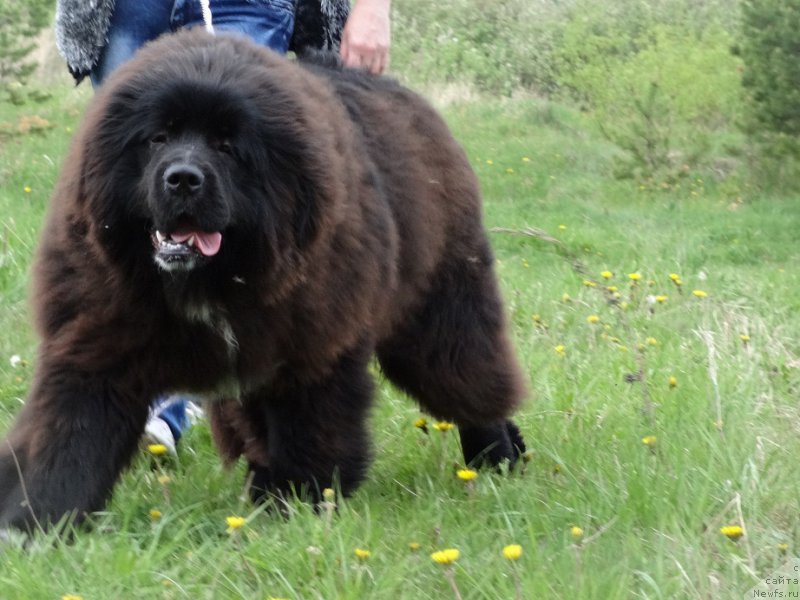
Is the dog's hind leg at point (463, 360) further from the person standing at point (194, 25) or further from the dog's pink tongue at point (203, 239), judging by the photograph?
the dog's pink tongue at point (203, 239)

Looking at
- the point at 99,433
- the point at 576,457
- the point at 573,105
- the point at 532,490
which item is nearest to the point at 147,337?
the point at 99,433

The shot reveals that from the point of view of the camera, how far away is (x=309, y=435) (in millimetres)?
3578

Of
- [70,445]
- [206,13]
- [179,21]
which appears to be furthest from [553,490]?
[179,21]

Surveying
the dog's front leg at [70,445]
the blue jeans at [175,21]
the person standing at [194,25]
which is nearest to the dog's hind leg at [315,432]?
the dog's front leg at [70,445]

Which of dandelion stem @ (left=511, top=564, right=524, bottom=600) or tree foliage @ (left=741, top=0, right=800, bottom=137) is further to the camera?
tree foliage @ (left=741, top=0, right=800, bottom=137)

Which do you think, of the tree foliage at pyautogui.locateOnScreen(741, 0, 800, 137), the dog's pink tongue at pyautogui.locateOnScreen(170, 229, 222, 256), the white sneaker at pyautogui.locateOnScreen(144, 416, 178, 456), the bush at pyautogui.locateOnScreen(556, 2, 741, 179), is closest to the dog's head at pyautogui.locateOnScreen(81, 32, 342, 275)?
the dog's pink tongue at pyautogui.locateOnScreen(170, 229, 222, 256)

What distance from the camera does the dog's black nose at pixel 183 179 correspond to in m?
3.09

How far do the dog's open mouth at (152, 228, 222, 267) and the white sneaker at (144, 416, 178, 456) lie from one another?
1.27m

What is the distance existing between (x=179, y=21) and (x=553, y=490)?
207 cm

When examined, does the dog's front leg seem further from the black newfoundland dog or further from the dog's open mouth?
the dog's open mouth

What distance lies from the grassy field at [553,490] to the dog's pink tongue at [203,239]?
72 cm

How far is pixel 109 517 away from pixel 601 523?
1355mm

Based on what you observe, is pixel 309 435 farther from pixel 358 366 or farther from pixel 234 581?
pixel 234 581

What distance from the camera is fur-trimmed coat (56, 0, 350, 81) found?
166 inches
